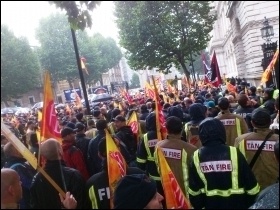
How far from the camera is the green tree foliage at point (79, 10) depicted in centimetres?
287

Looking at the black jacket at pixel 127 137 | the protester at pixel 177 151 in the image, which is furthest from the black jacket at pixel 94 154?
the protester at pixel 177 151

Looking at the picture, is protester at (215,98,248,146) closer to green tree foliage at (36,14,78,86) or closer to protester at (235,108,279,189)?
protester at (235,108,279,189)

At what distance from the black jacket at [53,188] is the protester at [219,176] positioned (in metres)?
1.14

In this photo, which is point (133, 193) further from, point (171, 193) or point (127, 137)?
point (127, 137)

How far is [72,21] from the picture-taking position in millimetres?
3242

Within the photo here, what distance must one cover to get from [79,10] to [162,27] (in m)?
1.40

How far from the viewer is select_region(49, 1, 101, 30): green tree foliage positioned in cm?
287

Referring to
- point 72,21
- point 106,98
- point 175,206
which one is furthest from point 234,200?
point 106,98

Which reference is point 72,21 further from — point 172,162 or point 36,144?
point 36,144

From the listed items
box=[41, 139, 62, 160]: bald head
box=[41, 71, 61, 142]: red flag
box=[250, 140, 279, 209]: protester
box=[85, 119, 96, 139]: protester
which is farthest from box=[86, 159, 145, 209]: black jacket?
box=[85, 119, 96, 139]: protester

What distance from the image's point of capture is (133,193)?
272 cm

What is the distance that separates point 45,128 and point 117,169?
85 centimetres

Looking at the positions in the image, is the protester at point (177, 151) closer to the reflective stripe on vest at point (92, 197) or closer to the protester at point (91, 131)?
the reflective stripe on vest at point (92, 197)

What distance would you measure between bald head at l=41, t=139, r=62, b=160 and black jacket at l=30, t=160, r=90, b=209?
0.07m
